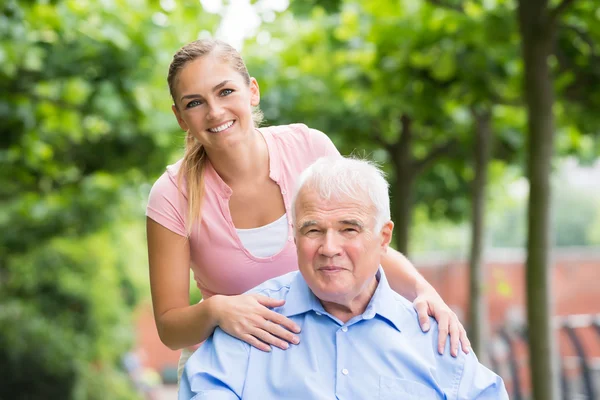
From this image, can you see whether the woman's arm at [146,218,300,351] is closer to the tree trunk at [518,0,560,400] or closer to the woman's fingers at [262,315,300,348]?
the woman's fingers at [262,315,300,348]

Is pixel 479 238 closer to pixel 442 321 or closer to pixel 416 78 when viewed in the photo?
pixel 416 78

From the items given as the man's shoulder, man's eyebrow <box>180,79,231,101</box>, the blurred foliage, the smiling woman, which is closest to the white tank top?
the smiling woman

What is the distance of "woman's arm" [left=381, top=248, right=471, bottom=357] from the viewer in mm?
2574

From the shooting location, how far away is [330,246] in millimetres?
2477

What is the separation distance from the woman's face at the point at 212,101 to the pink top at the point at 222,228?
0.60ft

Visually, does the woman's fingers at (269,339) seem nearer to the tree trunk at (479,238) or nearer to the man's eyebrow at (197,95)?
the man's eyebrow at (197,95)

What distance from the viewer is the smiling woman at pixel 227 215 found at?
260cm

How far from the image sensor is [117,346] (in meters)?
14.8

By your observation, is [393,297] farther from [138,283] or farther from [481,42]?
[138,283]

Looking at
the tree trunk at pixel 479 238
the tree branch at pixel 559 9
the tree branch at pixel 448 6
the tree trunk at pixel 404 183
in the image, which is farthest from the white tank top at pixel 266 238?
the tree trunk at pixel 404 183

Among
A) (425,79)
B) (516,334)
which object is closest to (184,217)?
(425,79)

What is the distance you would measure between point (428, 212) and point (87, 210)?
4349 millimetres

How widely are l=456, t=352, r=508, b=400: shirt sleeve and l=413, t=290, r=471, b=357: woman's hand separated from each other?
0.18 feet

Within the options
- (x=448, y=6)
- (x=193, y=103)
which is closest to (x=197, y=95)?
(x=193, y=103)
